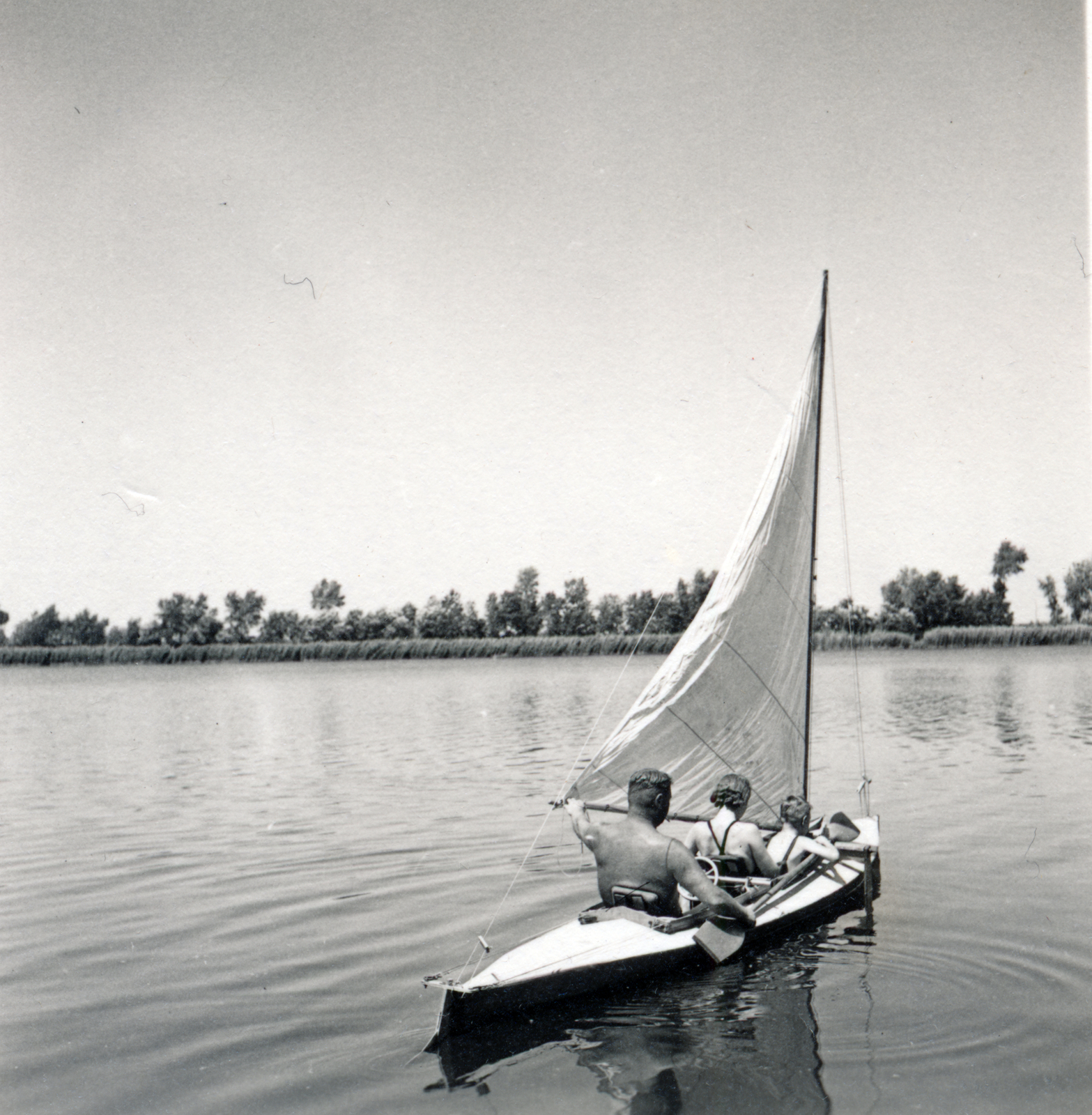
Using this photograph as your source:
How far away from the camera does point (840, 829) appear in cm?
1016

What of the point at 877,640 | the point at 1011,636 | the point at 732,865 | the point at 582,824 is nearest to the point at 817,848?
the point at 732,865

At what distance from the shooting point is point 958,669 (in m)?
47.7

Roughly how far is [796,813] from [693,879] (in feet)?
8.69

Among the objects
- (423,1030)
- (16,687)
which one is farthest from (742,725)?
(16,687)

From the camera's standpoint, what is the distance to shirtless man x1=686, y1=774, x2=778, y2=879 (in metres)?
9.08

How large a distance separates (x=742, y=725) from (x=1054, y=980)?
152 inches

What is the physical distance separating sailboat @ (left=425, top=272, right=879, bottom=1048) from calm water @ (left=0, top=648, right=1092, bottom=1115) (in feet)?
2.30

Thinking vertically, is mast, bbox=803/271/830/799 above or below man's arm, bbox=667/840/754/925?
above

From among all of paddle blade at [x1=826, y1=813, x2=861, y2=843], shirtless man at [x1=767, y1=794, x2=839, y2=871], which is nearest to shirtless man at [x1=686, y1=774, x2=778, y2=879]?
shirtless man at [x1=767, y1=794, x2=839, y2=871]

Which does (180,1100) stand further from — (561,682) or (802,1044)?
(561,682)

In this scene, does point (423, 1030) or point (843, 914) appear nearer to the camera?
point (423, 1030)

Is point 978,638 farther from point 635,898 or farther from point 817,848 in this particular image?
point 635,898

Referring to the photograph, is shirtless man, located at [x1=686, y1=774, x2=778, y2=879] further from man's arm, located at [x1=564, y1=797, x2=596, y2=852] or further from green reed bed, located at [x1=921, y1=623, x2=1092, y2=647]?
green reed bed, located at [x1=921, y1=623, x2=1092, y2=647]

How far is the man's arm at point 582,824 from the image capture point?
25.8 ft
